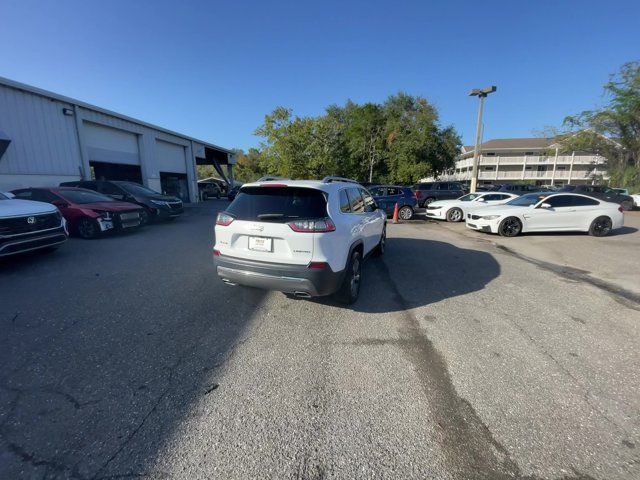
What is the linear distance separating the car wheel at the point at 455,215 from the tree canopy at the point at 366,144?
1516 cm

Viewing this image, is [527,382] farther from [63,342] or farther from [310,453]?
[63,342]

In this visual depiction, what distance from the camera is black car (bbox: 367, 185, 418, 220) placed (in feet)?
46.8

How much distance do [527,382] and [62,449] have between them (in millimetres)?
3587

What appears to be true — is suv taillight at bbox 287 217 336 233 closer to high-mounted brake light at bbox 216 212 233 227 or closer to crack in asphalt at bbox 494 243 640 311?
high-mounted brake light at bbox 216 212 233 227

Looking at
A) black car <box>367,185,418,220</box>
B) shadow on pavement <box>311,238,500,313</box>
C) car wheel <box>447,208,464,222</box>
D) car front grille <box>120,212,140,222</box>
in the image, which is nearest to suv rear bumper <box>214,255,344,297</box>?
shadow on pavement <box>311,238,500,313</box>

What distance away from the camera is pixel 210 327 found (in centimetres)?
355

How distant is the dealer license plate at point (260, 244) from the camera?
3557mm

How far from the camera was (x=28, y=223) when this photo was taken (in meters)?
5.64

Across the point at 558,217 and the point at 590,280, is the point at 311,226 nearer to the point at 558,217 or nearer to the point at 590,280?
the point at 590,280

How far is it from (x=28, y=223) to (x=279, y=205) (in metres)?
5.43

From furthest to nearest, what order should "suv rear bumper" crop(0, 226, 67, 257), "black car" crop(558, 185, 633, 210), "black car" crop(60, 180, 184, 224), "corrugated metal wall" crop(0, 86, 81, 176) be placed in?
"black car" crop(558, 185, 633, 210), "corrugated metal wall" crop(0, 86, 81, 176), "black car" crop(60, 180, 184, 224), "suv rear bumper" crop(0, 226, 67, 257)

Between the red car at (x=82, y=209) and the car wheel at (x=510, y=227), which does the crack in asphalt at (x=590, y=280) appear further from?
the red car at (x=82, y=209)

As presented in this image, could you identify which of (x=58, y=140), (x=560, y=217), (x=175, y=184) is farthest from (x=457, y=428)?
(x=175, y=184)

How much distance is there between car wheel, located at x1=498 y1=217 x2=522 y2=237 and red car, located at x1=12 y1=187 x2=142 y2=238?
12021 mm
